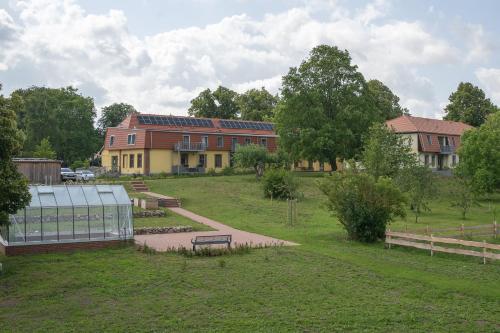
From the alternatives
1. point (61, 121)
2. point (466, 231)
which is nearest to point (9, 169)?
point (466, 231)

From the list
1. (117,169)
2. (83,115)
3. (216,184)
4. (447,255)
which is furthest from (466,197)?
(83,115)

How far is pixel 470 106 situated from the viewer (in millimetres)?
76562

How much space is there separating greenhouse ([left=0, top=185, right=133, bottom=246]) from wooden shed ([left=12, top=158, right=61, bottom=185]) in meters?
16.3

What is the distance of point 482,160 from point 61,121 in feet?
168

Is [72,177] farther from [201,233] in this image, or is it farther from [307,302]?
[307,302]

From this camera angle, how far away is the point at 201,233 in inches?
1019

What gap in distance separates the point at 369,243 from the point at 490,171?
74.7 feet

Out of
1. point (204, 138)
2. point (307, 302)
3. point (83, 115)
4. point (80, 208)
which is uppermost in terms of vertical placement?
point (83, 115)

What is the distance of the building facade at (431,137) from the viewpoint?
59062 millimetres

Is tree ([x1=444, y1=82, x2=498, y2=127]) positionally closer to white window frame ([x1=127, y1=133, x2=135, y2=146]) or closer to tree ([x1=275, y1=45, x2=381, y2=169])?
tree ([x1=275, y1=45, x2=381, y2=169])

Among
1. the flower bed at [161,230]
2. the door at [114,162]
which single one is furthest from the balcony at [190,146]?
the flower bed at [161,230]

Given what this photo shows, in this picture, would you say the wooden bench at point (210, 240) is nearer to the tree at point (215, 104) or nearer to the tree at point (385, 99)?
the tree at point (385, 99)

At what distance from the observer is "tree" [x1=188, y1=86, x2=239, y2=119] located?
82.6 meters

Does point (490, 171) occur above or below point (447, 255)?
above
